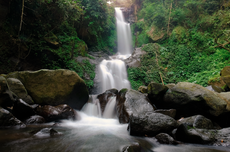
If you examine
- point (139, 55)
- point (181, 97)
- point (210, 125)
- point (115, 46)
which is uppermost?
point (115, 46)

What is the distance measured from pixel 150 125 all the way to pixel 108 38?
17.4m

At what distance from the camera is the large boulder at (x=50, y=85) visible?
5.72 m

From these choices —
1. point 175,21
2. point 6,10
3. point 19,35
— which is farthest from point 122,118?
→ point 175,21

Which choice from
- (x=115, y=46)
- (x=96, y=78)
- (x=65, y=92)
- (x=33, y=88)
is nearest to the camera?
(x=33, y=88)

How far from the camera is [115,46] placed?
20875mm

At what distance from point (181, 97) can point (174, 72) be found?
8.13 meters

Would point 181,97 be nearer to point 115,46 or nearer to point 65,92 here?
point 65,92

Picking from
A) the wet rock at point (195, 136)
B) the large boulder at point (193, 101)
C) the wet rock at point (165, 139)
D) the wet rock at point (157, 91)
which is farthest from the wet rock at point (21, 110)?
the large boulder at point (193, 101)

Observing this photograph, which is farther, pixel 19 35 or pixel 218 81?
pixel 19 35

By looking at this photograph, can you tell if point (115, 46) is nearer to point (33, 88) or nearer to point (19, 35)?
point (19, 35)

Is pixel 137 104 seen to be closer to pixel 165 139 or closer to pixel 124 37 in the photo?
pixel 165 139

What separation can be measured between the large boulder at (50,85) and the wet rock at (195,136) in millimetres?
4791

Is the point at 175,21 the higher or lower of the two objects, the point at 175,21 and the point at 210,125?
the higher

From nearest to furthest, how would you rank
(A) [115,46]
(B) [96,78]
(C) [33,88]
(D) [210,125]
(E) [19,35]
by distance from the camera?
(D) [210,125] → (C) [33,88] → (E) [19,35] → (B) [96,78] → (A) [115,46]
